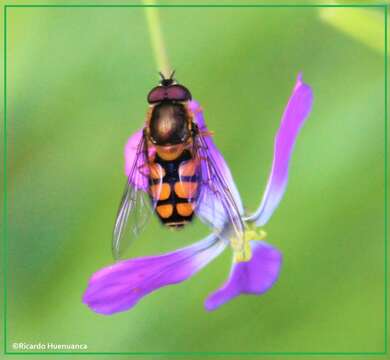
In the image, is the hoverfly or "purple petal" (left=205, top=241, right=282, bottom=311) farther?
"purple petal" (left=205, top=241, right=282, bottom=311)

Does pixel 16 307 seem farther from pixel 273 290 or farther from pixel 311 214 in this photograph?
pixel 311 214

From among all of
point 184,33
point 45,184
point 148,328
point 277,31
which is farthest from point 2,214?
point 277,31

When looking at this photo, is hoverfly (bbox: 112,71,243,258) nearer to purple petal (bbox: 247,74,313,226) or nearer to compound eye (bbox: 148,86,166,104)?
compound eye (bbox: 148,86,166,104)

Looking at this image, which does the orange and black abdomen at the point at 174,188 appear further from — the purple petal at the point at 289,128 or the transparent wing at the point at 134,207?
the purple petal at the point at 289,128

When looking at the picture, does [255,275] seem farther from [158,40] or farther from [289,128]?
[158,40]

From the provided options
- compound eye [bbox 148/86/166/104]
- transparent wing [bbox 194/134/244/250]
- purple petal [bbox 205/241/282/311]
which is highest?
compound eye [bbox 148/86/166/104]

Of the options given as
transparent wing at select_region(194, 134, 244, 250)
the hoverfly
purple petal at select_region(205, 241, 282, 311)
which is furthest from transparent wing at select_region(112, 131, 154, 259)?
purple petal at select_region(205, 241, 282, 311)

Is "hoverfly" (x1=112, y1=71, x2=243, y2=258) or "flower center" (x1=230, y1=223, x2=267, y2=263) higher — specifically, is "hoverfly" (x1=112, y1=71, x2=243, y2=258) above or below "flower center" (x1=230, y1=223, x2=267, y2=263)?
above
